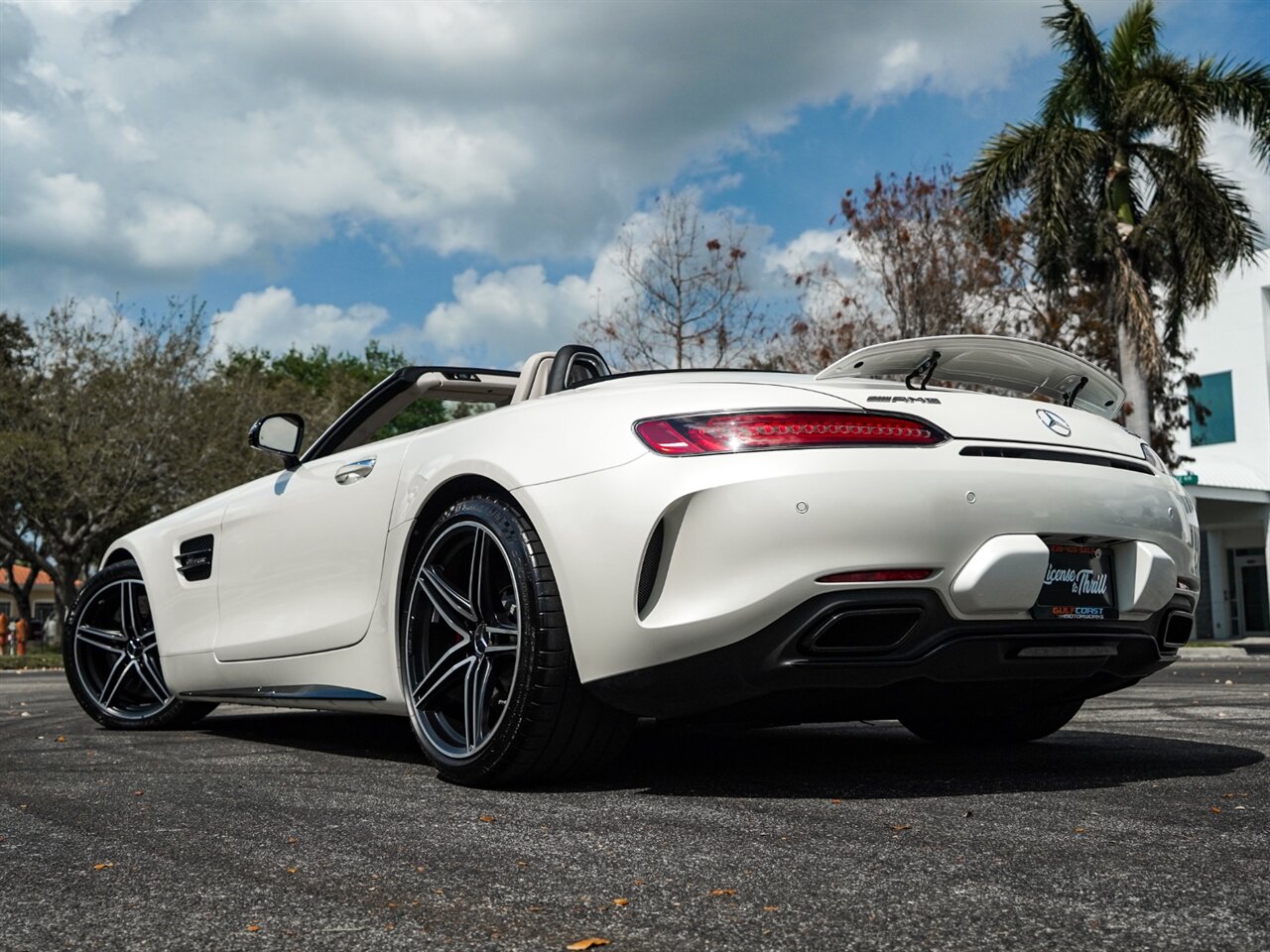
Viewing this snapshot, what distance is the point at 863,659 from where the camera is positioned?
3373 millimetres

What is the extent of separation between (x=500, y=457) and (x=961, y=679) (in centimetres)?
142

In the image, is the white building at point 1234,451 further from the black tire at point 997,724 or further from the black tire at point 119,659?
the black tire at point 119,659

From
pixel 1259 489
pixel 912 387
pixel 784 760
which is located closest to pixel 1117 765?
pixel 784 760

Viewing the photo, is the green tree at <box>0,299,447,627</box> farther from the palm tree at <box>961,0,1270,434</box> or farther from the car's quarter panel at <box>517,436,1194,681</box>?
the car's quarter panel at <box>517,436,1194,681</box>

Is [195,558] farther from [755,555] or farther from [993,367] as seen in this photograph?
[993,367]

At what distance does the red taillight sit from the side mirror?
2.29m

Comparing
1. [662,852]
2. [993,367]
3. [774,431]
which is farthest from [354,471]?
[662,852]

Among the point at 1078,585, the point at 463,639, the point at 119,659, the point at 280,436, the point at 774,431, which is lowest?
the point at 119,659

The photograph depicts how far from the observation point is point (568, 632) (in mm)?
3555

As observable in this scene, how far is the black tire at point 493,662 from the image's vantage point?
3.58m

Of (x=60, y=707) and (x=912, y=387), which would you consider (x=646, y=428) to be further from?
(x=60, y=707)

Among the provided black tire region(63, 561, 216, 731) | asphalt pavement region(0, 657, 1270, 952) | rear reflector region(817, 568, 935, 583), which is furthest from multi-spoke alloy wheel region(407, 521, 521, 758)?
black tire region(63, 561, 216, 731)

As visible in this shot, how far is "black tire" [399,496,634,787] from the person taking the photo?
11.7 feet

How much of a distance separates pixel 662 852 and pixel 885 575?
3.19 feet
